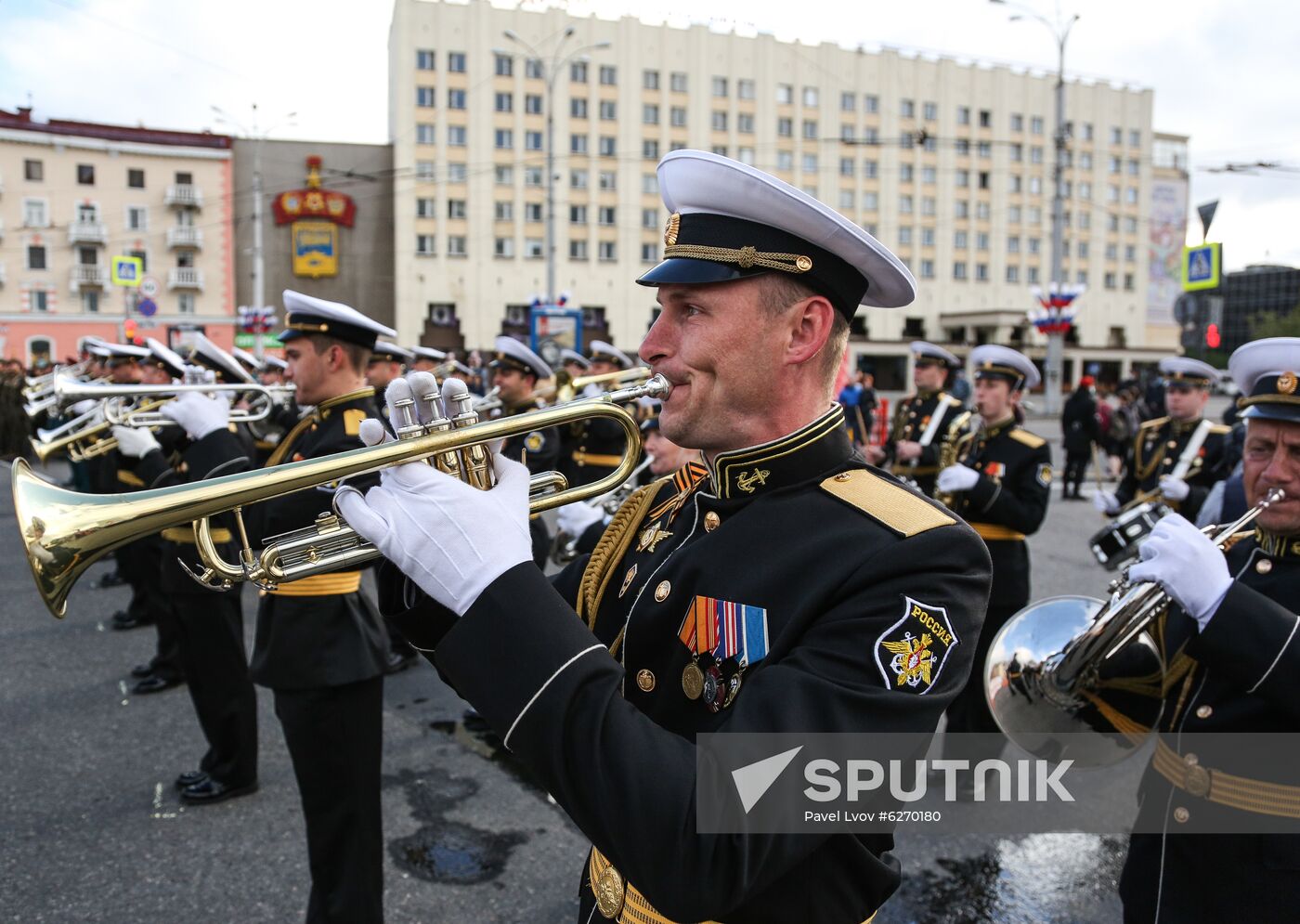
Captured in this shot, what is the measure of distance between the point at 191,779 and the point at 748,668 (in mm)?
3821

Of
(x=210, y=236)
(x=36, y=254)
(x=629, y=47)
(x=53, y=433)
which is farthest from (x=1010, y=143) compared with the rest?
(x=53, y=433)

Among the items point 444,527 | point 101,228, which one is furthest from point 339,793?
point 101,228

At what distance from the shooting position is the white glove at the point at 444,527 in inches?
53.8

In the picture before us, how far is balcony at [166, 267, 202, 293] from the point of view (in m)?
46.8

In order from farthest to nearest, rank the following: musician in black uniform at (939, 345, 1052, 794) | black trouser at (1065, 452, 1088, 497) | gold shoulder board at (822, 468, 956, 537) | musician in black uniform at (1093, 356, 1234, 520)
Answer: black trouser at (1065, 452, 1088, 497) < musician in black uniform at (1093, 356, 1234, 520) < musician in black uniform at (939, 345, 1052, 794) < gold shoulder board at (822, 468, 956, 537)

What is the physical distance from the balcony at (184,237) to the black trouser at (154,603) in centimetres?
4457

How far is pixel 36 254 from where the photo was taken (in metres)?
45.2

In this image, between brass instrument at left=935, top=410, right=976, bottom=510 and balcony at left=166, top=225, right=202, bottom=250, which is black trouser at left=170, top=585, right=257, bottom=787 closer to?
brass instrument at left=935, top=410, right=976, bottom=510

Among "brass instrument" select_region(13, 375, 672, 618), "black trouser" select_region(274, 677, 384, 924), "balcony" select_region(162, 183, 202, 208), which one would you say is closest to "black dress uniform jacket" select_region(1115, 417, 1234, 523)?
"black trouser" select_region(274, 677, 384, 924)

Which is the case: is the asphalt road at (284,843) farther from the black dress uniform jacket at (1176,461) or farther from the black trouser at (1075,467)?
the black trouser at (1075,467)

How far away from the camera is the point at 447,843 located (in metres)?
3.86

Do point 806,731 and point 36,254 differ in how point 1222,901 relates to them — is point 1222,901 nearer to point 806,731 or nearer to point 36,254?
point 806,731

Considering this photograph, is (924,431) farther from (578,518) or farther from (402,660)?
(402,660)

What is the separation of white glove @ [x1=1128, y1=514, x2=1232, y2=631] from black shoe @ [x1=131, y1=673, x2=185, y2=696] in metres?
5.60
